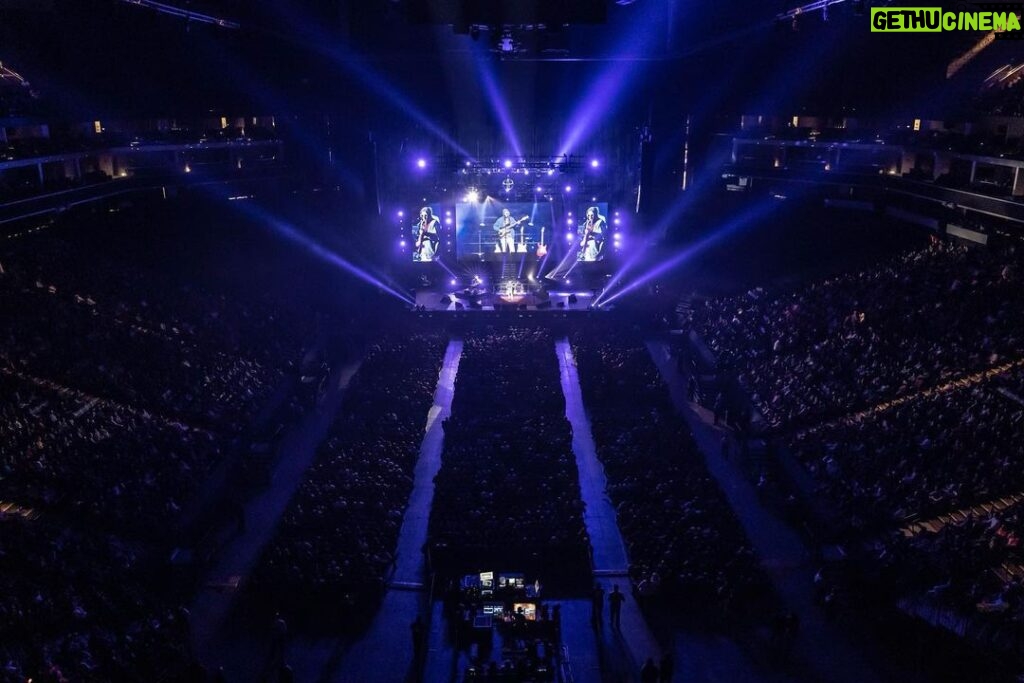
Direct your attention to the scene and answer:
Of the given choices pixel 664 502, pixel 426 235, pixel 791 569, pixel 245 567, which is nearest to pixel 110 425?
pixel 245 567

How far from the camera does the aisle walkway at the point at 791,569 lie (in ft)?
39.2

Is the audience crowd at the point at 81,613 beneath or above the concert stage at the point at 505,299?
beneath

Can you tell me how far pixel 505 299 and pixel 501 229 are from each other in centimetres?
476

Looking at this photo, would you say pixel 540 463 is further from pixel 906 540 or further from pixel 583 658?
pixel 906 540

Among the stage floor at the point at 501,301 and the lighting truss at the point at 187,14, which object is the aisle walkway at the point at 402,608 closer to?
the stage floor at the point at 501,301

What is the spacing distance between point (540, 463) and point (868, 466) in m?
7.13

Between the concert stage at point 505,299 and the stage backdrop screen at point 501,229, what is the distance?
197 centimetres

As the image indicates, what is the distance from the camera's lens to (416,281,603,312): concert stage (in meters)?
32.0

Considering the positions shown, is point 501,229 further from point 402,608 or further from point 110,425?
point 402,608

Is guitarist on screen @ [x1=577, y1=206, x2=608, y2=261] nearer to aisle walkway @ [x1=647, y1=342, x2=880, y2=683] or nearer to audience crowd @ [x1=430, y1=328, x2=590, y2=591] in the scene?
audience crowd @ [x1=430, y1=328, x2=590, y2=591]

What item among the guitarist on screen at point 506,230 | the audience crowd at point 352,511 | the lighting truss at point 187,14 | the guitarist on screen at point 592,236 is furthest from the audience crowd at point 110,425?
the guitarist on screen at point 592,236

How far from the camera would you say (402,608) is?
1352cm

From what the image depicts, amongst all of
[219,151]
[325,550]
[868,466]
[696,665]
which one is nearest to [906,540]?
[868,466]

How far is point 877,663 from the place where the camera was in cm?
1193
